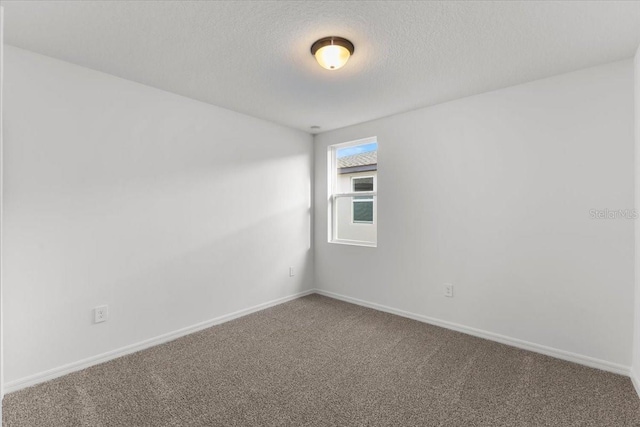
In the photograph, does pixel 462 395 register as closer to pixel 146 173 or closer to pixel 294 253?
pixel 294 253

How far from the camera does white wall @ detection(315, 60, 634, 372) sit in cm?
240

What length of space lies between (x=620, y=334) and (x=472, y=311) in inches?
41.1

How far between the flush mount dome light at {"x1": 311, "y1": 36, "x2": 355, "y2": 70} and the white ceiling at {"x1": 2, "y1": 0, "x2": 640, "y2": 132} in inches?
2.0

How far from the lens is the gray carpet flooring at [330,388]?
75.1 inches

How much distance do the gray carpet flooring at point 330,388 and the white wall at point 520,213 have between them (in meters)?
0.36

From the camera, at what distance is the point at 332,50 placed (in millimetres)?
2105

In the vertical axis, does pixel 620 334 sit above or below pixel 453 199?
below

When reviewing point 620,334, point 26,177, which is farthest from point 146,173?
point 620,334

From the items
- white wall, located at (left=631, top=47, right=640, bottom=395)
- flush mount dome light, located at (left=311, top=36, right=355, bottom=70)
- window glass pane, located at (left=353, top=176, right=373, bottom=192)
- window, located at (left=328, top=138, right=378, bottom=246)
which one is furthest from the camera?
window glass pane, located at (left=353, top=176, right=373, bottom=192)

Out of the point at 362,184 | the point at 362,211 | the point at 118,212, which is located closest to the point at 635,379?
the point at 362,211

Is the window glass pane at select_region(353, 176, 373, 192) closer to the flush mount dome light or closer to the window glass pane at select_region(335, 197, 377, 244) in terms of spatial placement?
the window glass pane at select_region(335, 197, 377, 244)

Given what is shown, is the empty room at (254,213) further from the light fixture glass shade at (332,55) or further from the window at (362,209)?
the window at (362,209)

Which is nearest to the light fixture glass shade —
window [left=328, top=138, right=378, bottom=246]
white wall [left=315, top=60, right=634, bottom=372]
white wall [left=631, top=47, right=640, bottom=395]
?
white wall [left=315, top=60, right=634, bottom=372]

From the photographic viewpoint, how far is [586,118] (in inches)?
98.0
